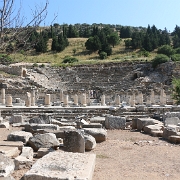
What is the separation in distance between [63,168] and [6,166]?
1.19 m

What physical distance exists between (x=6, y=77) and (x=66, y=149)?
103 ft

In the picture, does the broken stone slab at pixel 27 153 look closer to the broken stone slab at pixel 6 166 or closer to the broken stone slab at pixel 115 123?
the broken stone slab at pixel 6 166

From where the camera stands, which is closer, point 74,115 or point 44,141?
point 44,141

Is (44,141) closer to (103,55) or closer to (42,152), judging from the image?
(42,152)

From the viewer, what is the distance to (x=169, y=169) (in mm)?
6340

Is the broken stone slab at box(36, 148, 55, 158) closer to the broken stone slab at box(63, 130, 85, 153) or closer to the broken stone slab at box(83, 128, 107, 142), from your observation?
the broken stone slab at box(63, 130, 85, 153)

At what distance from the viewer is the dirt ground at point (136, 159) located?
19.3ft

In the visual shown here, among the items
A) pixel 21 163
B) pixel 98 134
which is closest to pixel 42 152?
pixel 21 163

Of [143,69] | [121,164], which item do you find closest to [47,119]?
[121,164]

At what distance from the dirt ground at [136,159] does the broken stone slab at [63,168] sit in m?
0.50

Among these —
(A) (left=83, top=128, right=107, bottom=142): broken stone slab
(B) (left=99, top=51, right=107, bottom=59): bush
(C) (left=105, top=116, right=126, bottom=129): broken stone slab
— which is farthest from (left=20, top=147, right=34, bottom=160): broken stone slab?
(B) (left=99, top=51, right=107, bottom=59): bush

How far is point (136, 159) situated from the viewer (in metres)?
7.18

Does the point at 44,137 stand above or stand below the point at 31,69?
below

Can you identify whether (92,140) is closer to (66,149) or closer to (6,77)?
(66,149)
